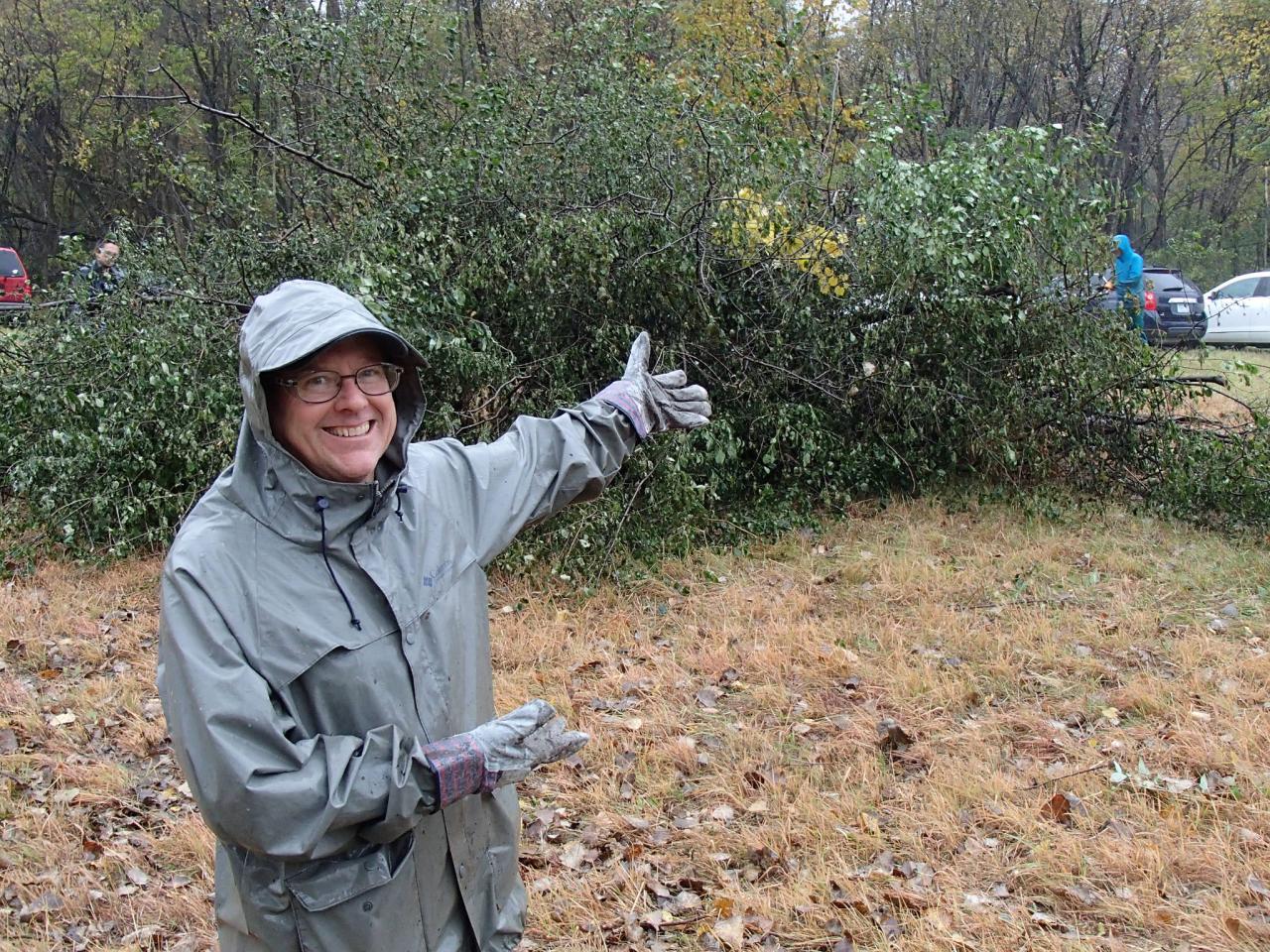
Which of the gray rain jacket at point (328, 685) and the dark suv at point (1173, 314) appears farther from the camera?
the dark suv at point (1173, 314)

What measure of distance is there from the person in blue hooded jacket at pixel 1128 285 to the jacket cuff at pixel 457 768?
718 centimetres

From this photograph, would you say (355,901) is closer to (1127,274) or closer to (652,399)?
(652,399)

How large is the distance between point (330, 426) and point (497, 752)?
63 centimetres

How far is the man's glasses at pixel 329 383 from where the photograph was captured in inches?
70.2

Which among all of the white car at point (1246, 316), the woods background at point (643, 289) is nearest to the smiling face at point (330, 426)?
the woods background at point (643, 289)

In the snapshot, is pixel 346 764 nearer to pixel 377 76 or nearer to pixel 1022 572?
pixel 1022 572

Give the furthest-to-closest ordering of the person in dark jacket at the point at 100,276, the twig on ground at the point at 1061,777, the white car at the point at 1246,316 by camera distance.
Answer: the white car at the point at 1246,316 → the person in dark jacket at the point at 100,276 → the twig on ground at the point at 1061,777

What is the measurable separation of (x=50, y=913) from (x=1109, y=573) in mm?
5627

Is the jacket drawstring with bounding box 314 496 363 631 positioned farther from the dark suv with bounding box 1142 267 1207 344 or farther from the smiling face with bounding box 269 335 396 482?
the dark suv with bounding box 1142 267 1207 344

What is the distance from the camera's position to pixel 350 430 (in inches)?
71.0

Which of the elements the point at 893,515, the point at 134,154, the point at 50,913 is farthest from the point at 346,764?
the point at 134,154

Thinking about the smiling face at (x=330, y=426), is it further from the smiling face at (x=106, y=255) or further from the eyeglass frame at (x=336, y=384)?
the smiling face at (x=106, y=255)

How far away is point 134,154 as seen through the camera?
2409 centimetres

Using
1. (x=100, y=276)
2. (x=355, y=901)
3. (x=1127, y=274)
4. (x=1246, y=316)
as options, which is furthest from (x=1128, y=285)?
(x=1246, y=316)
